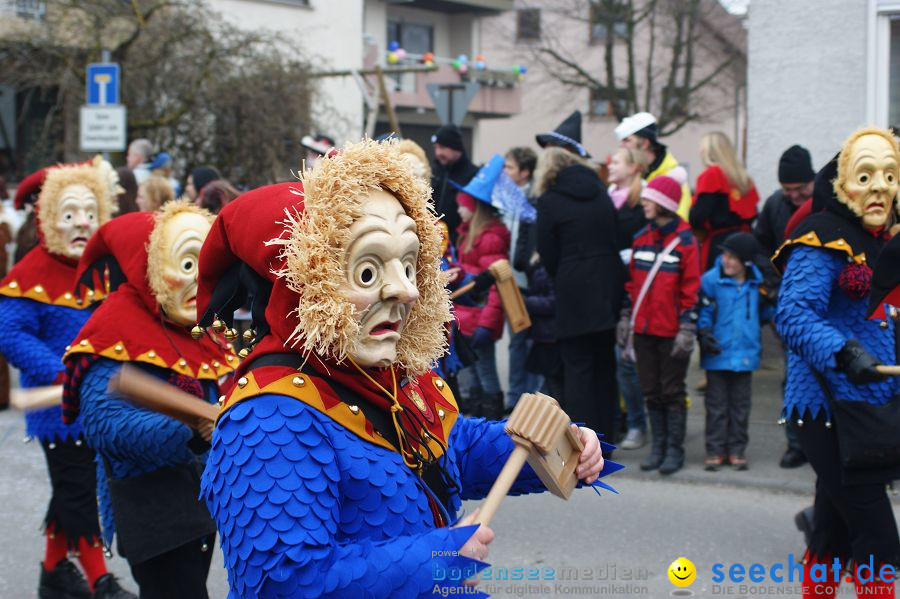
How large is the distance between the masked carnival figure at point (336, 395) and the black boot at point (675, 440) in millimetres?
4560

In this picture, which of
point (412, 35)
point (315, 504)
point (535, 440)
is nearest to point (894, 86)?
point (535, 440)

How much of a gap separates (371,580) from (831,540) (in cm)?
275

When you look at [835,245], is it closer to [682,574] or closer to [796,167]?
[682,574]

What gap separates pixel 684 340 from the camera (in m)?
6.91

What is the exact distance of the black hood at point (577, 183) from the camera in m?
7.24

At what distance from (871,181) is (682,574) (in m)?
2.01

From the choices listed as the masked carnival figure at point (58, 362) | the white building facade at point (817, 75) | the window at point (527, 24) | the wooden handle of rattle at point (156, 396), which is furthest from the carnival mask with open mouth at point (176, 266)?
the window at point (527, 24)

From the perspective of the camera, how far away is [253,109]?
1778 cm

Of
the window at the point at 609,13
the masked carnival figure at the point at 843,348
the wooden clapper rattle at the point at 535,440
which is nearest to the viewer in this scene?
the wooden clapper rattle at the point at 535,440

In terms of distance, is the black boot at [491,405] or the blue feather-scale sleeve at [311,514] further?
the black boot at [491,405]

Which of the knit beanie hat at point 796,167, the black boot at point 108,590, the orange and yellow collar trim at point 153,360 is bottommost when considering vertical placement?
the black boot at point 108,590

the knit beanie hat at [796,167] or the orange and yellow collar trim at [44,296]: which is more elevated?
the knit beanie hat at [796,167]

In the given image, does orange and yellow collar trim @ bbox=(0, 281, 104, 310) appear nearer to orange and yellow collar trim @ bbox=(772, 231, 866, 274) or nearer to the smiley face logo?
the smiley face logo

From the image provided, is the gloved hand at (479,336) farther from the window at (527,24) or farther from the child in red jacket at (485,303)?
the window at (527,24)
